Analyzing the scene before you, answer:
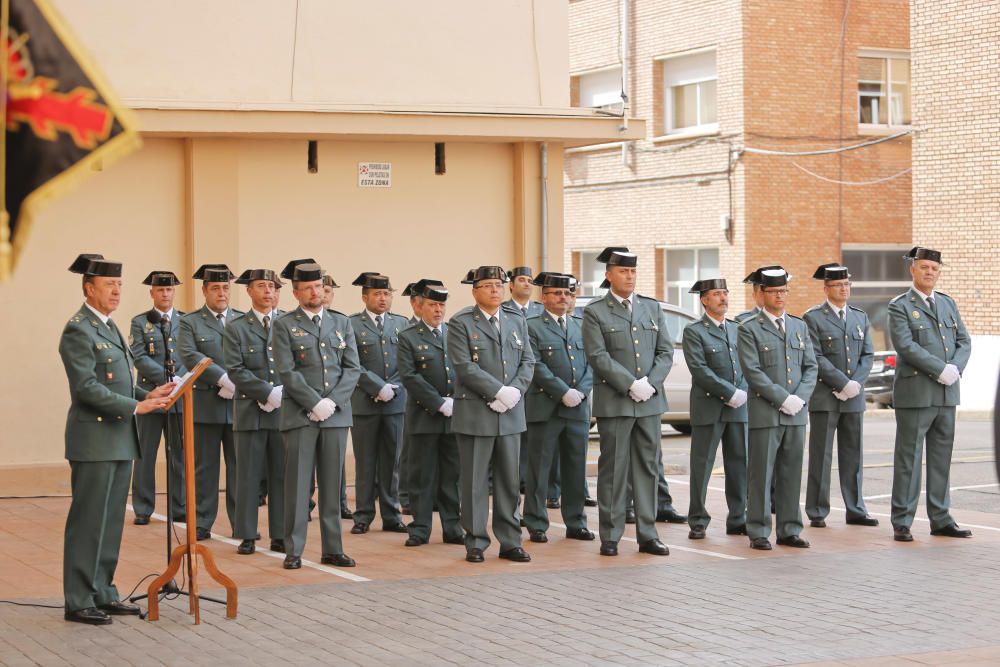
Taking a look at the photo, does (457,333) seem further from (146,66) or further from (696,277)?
(696,277)

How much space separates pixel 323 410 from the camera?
1060cm

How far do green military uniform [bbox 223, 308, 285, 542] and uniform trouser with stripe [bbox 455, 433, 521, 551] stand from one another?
155 centimetres

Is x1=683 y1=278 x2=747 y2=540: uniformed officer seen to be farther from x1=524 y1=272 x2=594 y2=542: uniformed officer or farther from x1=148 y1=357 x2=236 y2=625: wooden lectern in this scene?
x1=148 y1=357 x2=236 y2=625: wooden lectern

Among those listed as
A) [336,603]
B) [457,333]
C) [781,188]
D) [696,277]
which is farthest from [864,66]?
[336,603]

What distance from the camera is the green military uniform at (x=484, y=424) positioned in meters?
11.1

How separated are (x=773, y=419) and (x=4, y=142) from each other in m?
8.44

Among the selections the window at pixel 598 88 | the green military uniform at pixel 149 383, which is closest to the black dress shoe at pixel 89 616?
the green military uniform at pixel 149 383

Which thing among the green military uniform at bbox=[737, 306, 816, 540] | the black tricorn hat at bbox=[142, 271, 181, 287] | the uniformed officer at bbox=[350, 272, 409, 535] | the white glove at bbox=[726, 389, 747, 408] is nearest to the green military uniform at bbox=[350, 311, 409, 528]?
the uniformed officer at bbox=[350, 272, 409, 535]

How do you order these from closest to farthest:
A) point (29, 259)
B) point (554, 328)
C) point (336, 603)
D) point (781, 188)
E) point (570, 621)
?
point (570, 621) < point (336, 603) < point (554, 328) < point (29, 259) < point (781, 188)

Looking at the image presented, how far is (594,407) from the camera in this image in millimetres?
11484

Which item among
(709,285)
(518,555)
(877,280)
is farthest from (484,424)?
(877,280)

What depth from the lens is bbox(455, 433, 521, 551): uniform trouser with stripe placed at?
11.0 m

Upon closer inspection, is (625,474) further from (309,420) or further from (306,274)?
(306,274)

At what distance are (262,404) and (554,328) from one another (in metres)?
2.59
